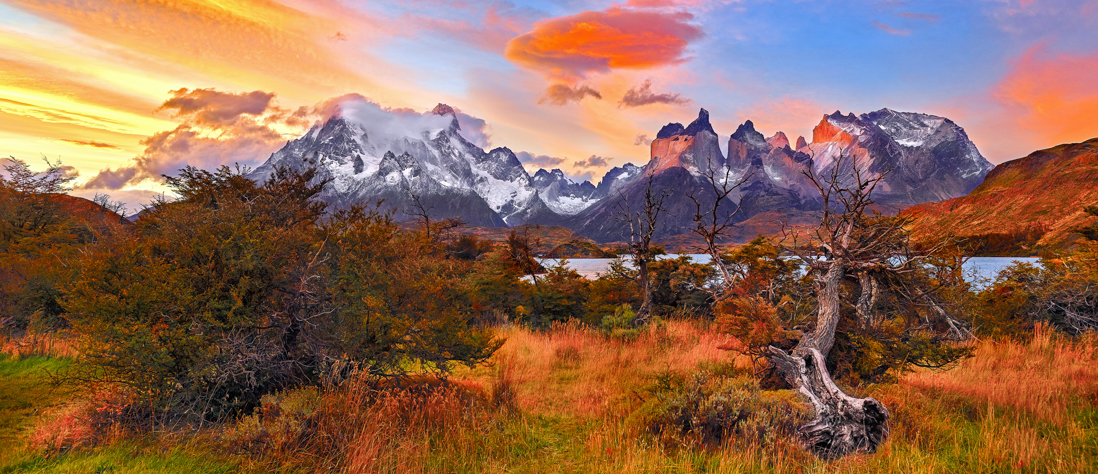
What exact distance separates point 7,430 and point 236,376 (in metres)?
2.77

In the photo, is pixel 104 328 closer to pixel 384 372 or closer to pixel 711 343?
pixel 384 372

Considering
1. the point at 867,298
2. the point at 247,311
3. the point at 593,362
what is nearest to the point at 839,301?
the point at 867,298

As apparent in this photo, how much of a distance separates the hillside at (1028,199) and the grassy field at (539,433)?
7248 centimetres

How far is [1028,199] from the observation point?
9062 cm

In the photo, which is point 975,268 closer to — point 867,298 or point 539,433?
point 867,298

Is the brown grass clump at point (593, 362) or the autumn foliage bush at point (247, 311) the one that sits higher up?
the autumn foliage bush at point (247, 311)

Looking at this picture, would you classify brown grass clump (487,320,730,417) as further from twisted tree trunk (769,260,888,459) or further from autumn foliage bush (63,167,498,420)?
twisted tree trunk (769,260,888,459)

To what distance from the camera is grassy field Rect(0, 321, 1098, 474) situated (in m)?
4.62

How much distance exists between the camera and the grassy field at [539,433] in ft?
15.2

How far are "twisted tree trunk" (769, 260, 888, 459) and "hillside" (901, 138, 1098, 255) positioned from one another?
2921 inches

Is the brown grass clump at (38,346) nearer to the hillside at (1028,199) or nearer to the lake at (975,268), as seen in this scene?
the lake at (975,268)

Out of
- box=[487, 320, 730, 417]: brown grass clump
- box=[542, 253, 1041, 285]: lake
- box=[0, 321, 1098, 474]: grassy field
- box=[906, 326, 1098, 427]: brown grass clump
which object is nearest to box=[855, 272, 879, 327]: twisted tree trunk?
box=[0, 321, 1098, 474]: grassy field

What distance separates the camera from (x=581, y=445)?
5.84 m

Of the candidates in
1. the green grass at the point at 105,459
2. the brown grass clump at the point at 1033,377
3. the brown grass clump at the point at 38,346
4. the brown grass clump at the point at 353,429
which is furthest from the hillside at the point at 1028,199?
the brown grass clump at the point at 38,346
